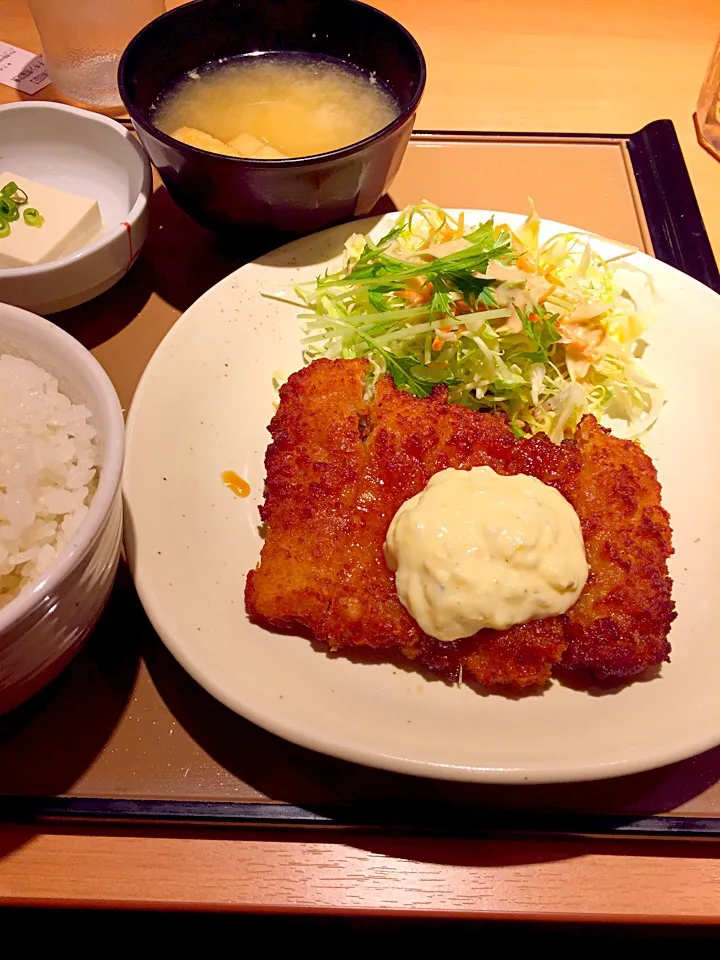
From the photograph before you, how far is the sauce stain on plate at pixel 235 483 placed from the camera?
1.70 m

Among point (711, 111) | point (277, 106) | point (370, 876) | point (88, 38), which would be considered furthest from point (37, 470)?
point (711, 111)

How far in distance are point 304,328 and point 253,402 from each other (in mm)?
277

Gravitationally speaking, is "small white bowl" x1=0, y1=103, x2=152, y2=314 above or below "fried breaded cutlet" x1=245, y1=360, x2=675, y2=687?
above

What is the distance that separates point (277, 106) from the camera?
233 cm

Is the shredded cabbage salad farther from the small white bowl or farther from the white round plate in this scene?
the small white bowl

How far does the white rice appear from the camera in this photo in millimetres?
1289

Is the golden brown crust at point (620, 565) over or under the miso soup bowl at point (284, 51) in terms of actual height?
under

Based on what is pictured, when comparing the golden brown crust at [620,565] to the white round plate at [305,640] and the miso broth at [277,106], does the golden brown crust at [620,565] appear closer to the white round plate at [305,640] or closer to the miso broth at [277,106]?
the white round plate at [305,640]

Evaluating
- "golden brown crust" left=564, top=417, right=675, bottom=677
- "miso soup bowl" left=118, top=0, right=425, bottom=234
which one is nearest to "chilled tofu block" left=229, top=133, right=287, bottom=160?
"miso soup bowl" left=118, top=0, right=425, bottom=234

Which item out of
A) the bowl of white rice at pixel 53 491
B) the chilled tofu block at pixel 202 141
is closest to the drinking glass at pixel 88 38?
the chilled tofu block at pixel 202 141

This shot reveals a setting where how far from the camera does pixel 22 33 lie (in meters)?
2.99

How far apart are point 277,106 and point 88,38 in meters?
0.86

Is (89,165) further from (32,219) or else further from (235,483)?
(235,483)

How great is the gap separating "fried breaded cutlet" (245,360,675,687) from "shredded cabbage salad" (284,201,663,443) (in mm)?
182
